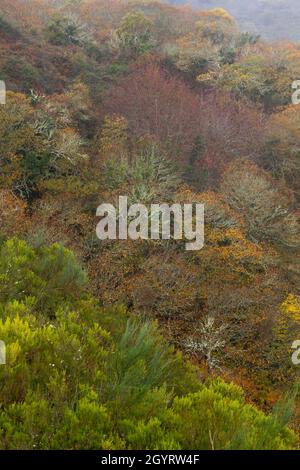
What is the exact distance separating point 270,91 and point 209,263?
85.2ft

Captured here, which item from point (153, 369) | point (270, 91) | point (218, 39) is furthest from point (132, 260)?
→ point (218, 39)

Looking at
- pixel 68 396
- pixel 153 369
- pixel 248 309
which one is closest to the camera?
pixel 68 396

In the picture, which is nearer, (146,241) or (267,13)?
(146,241)

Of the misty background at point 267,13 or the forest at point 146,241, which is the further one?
the misty background at point 267,13

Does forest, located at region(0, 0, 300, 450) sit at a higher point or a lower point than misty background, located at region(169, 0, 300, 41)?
lower

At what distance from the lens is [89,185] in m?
22.3

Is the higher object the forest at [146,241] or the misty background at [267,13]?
the misty background at [267,13]

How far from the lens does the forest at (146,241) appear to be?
3201 mm

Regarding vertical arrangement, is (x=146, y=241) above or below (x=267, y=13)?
below

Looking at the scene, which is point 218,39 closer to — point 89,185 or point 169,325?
point 89,185

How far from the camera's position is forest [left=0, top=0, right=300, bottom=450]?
320cm

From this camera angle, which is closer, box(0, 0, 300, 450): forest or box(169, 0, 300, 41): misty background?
box(0, 0, 300, 450): forest

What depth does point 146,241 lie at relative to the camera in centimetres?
1902

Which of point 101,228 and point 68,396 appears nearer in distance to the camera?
point 68,396
